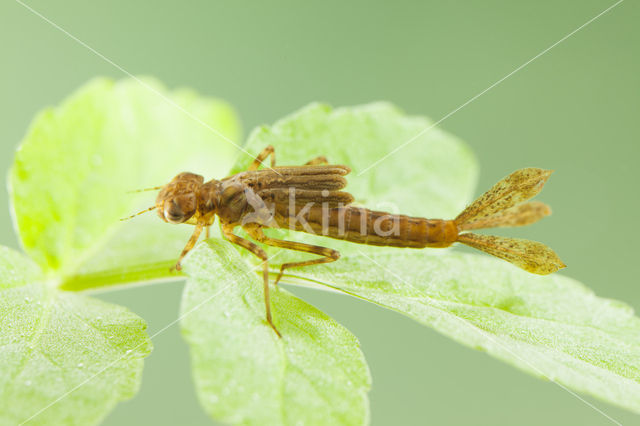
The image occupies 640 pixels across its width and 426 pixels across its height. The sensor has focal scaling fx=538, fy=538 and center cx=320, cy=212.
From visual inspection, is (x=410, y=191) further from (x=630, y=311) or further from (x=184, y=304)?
(x=184, y=304)

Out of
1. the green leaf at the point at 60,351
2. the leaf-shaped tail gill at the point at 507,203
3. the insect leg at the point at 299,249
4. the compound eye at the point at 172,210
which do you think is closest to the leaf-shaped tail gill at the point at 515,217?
the leaf-shaped tail gill at the point at 507,203

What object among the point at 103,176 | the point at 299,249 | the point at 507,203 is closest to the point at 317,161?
the point at 299,249

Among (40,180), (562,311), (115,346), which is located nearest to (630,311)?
(562,311)

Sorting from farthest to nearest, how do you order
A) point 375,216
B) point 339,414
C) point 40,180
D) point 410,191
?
point 410,191, point 375,216, point 40,180, point 339,414

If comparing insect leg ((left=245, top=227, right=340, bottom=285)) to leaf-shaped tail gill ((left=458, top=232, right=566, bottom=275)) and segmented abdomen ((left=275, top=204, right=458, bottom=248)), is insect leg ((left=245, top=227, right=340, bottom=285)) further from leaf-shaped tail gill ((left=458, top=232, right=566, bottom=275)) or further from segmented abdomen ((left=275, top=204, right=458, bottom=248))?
leaf-shaped tail gill ((left=458, top=232, right=566, bottom=275))

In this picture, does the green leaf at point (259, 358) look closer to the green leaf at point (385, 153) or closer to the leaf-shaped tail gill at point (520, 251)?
the green leaf at point (385, 153)

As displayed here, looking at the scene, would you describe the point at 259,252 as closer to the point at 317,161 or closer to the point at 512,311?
the point at 317,161
